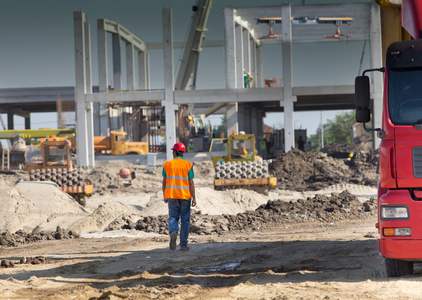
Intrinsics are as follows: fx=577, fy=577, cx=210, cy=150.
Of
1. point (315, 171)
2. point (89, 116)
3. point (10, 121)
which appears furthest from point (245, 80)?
point (10, 121)

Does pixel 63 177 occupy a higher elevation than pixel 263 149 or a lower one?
lower

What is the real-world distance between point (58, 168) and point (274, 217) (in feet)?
37.0

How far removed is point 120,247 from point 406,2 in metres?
7.00

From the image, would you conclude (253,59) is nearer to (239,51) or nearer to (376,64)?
(239,51)

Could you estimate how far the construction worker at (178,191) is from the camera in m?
10.2

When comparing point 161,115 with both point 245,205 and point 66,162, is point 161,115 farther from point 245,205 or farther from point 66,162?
point 245,205

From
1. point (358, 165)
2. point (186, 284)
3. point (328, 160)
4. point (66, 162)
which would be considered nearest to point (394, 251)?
point (186, 284)

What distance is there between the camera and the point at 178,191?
1023 centimetres

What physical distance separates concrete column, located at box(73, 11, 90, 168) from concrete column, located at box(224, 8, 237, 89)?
11010 millimetres

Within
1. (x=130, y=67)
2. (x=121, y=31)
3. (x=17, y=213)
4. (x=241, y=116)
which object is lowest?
(x=17, y=213)

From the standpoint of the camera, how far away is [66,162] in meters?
24.0

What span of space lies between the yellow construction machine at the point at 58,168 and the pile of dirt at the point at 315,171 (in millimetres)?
11314

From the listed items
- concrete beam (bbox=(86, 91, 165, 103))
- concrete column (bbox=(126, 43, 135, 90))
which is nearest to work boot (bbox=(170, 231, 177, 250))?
A: concrete beam (bbox=(86, 91, 165, 103))

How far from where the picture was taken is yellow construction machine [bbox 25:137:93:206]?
69.7ft
